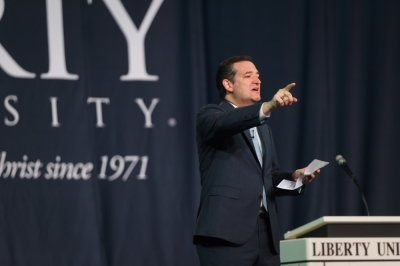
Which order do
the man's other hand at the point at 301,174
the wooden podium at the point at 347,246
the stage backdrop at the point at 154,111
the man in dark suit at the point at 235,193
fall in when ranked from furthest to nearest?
the stage backdrop at the point at 154,111
the man's other hand at the point at 301,174
the man in dark suit at the point at 235,193
the wooden podium at the point at 347,246

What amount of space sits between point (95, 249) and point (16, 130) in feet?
2.81

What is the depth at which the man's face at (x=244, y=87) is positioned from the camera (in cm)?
290

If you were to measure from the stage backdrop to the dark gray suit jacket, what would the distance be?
50.9 inches

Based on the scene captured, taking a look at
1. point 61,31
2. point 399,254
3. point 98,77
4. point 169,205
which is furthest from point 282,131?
point 399,254

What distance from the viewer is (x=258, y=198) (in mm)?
2658

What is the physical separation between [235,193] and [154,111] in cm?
152

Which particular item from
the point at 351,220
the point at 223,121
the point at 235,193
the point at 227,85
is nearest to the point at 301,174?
the point at 235,193

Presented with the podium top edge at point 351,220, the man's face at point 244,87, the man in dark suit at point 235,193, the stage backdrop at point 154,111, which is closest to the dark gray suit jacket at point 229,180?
the man in dark suit at point 235,193

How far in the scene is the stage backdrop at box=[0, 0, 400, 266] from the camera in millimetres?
3791

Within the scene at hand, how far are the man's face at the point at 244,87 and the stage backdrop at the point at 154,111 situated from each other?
115 centimetres

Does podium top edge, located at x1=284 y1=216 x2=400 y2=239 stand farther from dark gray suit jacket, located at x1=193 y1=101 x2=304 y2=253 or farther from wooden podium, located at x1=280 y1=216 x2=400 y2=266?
dark gray suit jacket, located at x1=193 y1=101 x2=304 y2=253

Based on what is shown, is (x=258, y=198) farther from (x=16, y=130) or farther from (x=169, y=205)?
(x=16, y=130)

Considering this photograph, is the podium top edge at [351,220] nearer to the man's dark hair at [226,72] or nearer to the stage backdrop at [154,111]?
the man's dark hair at [226,72]

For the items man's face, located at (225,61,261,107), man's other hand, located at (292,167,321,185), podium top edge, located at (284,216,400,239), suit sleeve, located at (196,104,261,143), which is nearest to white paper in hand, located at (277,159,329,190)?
man's other hand, located at (292,167,321,185)
